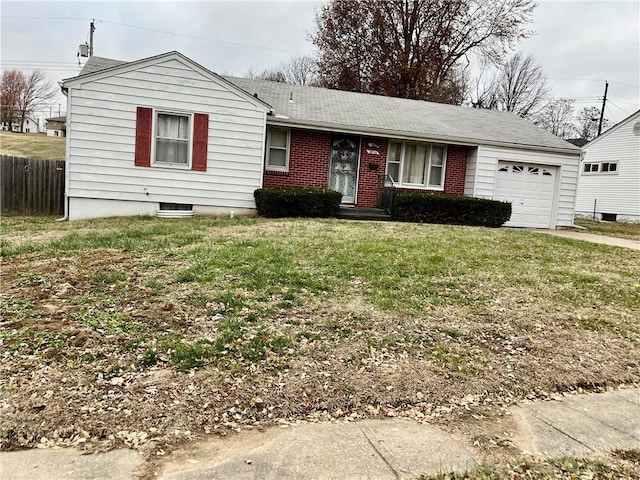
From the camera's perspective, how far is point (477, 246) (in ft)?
27.4

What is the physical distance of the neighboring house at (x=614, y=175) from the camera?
2128 cm

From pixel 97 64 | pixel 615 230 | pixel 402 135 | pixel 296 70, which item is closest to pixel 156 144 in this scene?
pixel 97 64

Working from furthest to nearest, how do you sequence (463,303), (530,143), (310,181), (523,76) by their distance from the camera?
(523,76), (530,143), (310,181), (463,303)

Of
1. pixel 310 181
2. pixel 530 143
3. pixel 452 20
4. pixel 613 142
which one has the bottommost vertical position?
pixel 310 181

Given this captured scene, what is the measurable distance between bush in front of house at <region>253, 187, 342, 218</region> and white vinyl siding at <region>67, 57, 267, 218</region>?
0.86m

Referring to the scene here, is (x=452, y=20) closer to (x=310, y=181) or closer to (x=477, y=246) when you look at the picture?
(x=310, y=181)

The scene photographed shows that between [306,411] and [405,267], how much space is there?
3.63m

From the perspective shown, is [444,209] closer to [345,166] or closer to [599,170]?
[345,166]

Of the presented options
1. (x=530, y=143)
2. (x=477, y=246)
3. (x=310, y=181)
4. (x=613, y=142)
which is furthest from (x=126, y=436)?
(x=613, y=142)

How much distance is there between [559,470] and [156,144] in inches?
437

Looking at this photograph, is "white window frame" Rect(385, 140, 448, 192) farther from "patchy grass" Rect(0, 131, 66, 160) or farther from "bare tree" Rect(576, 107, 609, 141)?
"bare tree" Rect(576, 107, 609, 141)

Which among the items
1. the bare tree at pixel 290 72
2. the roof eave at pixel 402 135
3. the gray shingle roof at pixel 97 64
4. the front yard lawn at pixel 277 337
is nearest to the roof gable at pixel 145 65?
the gray shingle roof at pixel 97 64

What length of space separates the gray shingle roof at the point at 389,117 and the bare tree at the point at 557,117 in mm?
28618

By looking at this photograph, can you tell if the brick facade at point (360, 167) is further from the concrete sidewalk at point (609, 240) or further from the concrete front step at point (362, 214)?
the concrete sidewalk at point (609, 240)
